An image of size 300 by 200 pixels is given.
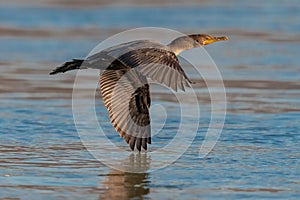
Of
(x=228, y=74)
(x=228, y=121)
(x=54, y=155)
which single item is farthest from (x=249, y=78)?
(x=54, y=155)

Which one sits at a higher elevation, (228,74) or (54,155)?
(228,74)

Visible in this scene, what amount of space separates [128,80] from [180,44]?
66 cm

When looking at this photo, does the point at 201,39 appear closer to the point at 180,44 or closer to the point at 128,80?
the point at 180,44

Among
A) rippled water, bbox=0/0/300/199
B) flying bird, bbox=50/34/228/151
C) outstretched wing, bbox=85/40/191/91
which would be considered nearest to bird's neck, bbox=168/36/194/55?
flying bird, bbox=50/34/228/151

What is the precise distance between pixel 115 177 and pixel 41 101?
→ 3732 millimetres

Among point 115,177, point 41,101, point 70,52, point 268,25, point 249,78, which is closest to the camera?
point 115,177

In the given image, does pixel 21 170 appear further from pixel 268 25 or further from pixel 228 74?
pixel 268 25

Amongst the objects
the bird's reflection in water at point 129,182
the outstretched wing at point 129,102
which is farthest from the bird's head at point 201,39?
the bird's reflection in water at point 129,182

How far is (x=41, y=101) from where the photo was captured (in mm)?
10258

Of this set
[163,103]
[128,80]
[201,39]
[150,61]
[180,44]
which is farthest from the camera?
[163,103]

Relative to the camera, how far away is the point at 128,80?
7590 mm

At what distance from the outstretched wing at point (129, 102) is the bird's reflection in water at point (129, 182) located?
23 centimetres

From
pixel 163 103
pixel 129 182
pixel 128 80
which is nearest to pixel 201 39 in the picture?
pixel 128 80

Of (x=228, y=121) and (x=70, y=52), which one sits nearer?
(x=228, y=121)
